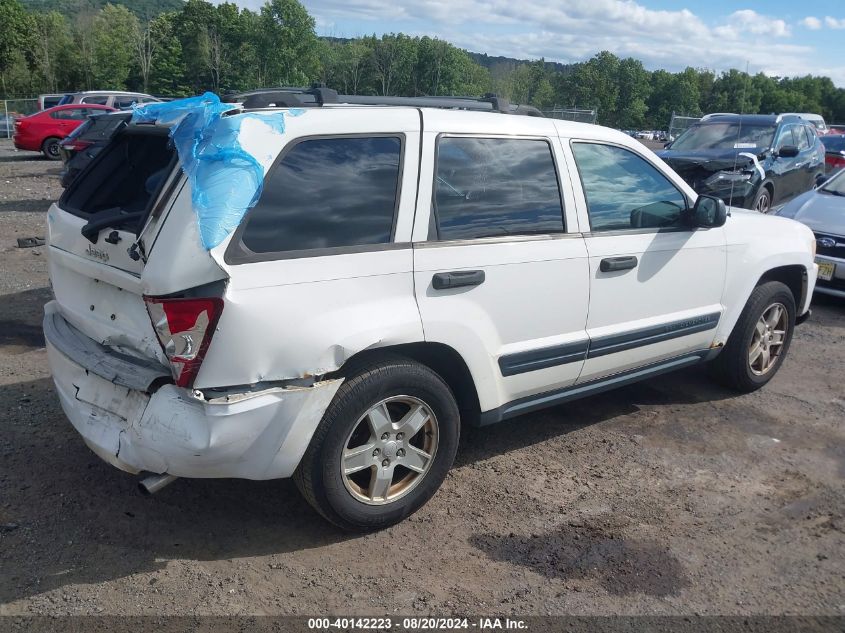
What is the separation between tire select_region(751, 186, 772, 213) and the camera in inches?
434

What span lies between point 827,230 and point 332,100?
6305mm

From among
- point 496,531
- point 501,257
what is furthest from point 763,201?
point 496,531

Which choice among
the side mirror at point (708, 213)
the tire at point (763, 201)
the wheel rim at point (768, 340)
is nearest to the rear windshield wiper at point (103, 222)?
the side mirror at point (708, 213)

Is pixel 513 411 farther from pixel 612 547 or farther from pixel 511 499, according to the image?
pixel 612 547

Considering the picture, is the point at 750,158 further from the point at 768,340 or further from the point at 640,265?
the point at 640,265

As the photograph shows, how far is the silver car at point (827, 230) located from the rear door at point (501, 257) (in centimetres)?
487

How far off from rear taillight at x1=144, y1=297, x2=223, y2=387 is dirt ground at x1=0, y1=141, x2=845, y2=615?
36.5 inches

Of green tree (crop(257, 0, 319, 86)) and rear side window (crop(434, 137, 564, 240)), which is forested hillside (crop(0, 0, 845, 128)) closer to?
green tree (crop(257, 0, 319, 86))

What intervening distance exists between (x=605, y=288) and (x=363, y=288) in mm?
1583

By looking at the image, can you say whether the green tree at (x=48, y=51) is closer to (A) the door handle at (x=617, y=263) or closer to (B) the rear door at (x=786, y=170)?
(B) the rear door at (x=786, y=170)

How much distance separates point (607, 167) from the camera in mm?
4293

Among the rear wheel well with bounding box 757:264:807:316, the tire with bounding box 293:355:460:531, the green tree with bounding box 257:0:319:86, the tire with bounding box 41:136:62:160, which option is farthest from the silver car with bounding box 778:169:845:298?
the green tree with bounding box 257:0:319:86

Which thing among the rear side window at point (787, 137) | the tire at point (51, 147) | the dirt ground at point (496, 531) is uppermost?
the rear side window at point (787, 137)

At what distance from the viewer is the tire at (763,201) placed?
11031 millimetres
